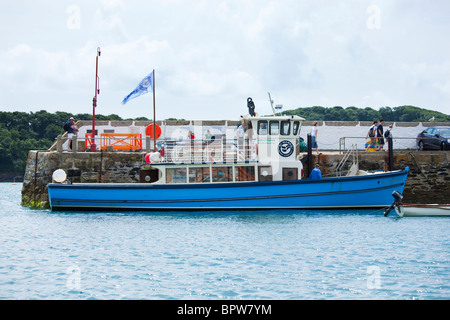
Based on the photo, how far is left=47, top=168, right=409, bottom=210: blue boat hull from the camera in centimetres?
1983

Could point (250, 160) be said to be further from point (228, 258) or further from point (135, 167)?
point (228, 258)

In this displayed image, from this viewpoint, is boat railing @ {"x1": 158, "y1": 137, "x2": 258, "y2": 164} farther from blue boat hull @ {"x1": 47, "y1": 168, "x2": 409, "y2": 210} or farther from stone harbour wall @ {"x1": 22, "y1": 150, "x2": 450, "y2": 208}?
stone harbour wall @ {"x1": 22, "y1": 150, "x2": 450, "y2": 208}

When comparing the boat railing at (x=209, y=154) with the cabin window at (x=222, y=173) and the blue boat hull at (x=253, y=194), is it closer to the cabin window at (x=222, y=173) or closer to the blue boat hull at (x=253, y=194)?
the cabin window at (x=222, y=173)

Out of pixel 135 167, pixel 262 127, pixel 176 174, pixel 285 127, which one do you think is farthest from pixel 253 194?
pixel 135 167

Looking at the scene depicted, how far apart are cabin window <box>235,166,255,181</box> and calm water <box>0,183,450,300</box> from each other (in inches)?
90.9

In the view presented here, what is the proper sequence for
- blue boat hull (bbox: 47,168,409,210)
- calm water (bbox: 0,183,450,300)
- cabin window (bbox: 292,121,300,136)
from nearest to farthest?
1. calm water (bbox: 0,183,450,300)
2. blue boat hull (bbox: 47,168,409,210)
3. cabin window (bbox: 292,121,300,136)

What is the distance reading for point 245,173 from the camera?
805 inches

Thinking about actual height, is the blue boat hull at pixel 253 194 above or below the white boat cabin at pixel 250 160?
below

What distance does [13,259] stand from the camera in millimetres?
12109

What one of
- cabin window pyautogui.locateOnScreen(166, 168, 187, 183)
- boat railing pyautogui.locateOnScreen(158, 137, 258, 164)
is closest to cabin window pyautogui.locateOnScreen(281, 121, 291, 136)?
boat railing pyautogui.locateOnScreen(158, 137, 258, 164)

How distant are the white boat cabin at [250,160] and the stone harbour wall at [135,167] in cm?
359

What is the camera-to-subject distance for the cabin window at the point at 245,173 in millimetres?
20438

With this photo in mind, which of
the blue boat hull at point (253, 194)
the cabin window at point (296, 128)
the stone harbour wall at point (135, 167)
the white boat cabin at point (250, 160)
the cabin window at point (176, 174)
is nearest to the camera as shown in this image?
the blue boat hull at point (253, 194)

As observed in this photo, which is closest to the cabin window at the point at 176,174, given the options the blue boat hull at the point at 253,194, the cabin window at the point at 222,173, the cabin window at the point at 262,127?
the blue boat hull at the point at 253,194
